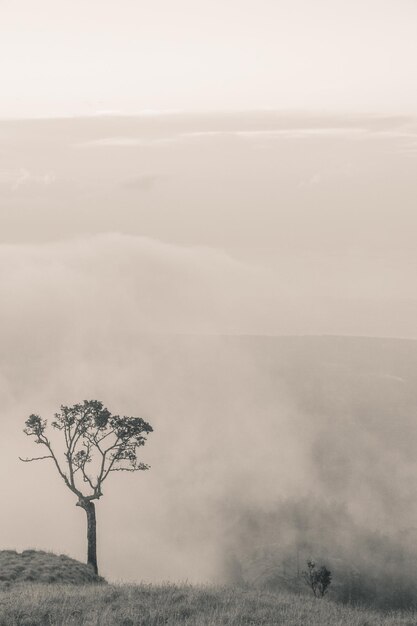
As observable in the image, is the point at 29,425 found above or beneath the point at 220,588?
above

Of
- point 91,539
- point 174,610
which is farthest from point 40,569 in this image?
point 174,610

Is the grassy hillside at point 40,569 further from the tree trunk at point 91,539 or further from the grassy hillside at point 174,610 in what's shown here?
the grassy hillside at point 174,610

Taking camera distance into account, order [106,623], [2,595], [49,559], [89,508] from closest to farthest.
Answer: [106,623] → [2,595] → [49,559] → [89,508]

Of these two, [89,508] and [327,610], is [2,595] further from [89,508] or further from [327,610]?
[89,508]

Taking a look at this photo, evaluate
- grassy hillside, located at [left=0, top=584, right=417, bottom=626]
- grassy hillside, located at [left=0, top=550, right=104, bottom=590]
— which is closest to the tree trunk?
grassy hillside, located at [left=0, top=550, right=104, bottom=590]

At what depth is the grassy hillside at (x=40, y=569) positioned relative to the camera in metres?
46.0

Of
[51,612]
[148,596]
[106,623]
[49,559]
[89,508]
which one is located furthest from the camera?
[89,508]

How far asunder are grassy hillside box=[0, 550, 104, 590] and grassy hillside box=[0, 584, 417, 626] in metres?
12.4

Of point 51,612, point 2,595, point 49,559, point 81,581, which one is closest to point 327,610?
point 51,612

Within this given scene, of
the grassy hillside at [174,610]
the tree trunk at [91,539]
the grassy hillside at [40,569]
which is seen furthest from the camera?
the tree trunk at [91,539]

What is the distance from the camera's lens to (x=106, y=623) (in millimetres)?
27172

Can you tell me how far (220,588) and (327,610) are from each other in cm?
716

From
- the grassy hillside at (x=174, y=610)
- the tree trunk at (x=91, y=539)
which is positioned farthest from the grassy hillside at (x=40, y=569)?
the grassy hillside at (x=174, y=610)

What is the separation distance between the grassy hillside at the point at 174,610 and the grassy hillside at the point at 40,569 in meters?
12.4
